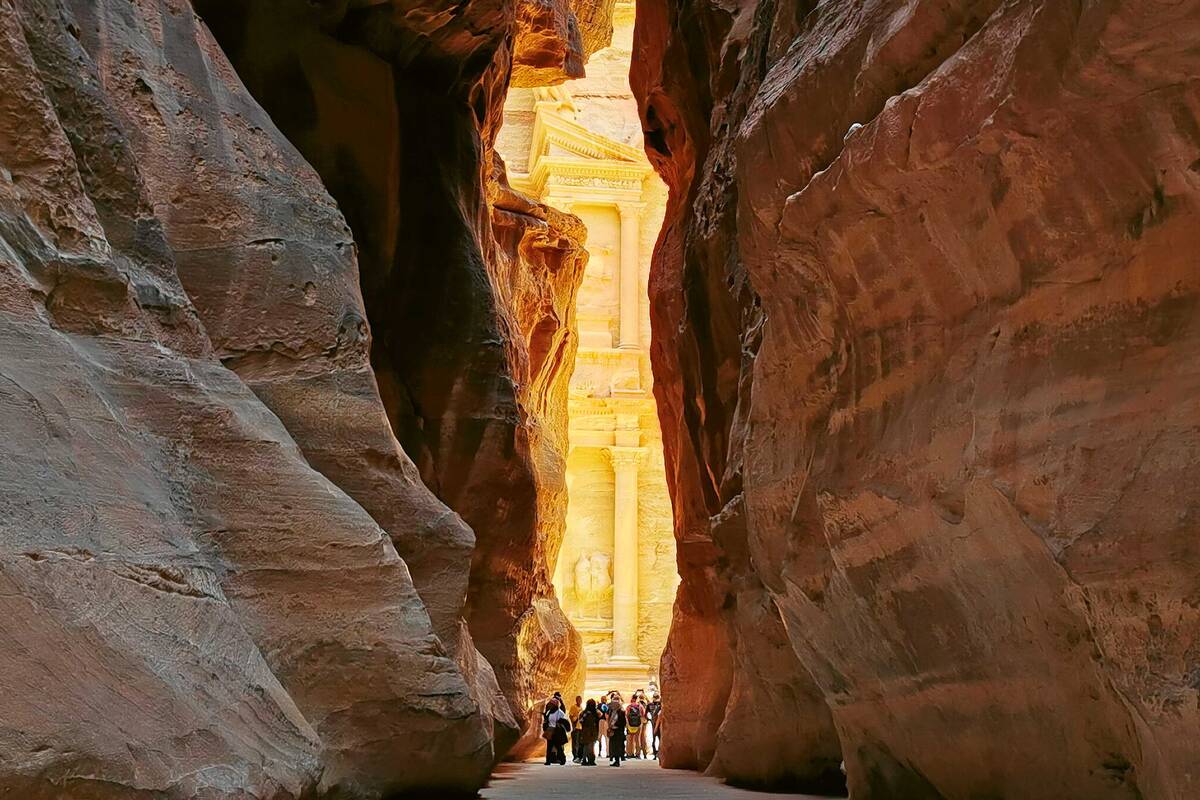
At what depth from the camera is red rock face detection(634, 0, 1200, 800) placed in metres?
4.31

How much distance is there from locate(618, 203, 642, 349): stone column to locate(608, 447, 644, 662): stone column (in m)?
3.16

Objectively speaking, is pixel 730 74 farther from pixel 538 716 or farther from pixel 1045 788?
pixel 538 716

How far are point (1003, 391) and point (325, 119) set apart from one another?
864 cm

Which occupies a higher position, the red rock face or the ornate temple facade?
the ornate temple facade

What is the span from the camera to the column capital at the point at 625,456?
3262 cm

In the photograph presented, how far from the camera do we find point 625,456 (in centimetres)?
3269

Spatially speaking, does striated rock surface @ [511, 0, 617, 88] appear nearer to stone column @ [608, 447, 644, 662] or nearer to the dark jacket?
the dark jacket

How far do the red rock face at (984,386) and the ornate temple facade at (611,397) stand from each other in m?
23.8

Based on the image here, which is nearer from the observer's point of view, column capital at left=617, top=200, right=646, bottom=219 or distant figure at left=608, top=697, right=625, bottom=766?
distant figure at left=608, top=697, right=625, bottom=766

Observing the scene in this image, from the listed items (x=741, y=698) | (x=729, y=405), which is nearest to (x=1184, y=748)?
(x=741, y=698)

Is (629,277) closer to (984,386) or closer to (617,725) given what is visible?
(617,725)

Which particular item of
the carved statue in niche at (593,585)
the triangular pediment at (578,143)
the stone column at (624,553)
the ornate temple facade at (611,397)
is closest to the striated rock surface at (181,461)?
the stone column at (624,553)

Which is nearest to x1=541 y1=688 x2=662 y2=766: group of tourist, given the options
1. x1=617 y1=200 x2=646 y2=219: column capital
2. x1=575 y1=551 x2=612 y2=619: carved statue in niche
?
x1=575 y1=551 x2=612 y2=619: carved statue in niche

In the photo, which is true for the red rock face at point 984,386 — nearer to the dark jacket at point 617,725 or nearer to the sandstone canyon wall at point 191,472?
the sandstone canyon wall at point 191,472
